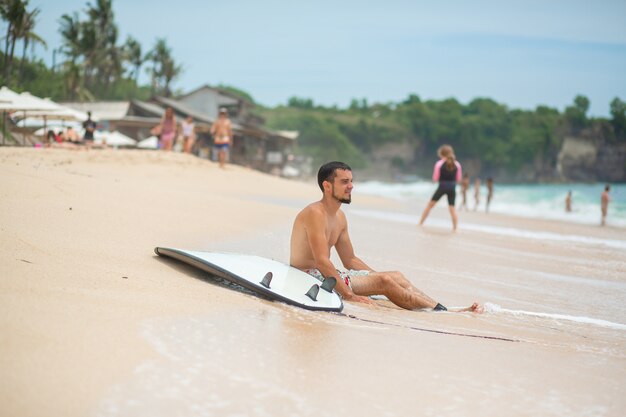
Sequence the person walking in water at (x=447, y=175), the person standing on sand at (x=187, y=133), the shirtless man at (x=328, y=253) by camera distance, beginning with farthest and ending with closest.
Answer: the person standing on sand at (x=187, y=133) → the person walking in water at (x=447, y=175) → the shirtless man at (x=328, y=253)

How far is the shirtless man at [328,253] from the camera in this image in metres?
4.96

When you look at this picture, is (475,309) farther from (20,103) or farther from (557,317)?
(20,103)

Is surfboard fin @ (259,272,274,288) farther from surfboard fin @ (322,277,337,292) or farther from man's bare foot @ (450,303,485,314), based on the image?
man's bare foot @ (450,303,485,314)

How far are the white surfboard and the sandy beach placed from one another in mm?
97

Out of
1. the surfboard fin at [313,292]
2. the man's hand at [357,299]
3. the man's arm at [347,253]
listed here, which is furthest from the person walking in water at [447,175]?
the surfboard fin at [313,292]

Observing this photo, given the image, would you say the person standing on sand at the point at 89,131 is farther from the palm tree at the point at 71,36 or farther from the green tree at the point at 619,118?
the green tree at the point at 619,118

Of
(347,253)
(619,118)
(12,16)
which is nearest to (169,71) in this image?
(12,16)

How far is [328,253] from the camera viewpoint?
4.99m

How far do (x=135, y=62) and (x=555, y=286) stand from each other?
65209 mm

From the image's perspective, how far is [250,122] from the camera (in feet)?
182

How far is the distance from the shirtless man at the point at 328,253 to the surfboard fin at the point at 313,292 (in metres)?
0.49

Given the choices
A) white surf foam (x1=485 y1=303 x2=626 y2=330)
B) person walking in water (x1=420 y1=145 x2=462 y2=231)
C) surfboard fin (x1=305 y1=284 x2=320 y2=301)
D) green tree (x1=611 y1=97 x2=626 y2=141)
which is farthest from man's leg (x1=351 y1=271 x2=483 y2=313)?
green tree (x1=611 y1=97 x2=626 y2=141)

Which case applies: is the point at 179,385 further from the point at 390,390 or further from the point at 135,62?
the point at 135,62

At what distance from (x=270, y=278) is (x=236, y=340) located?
111 cm
